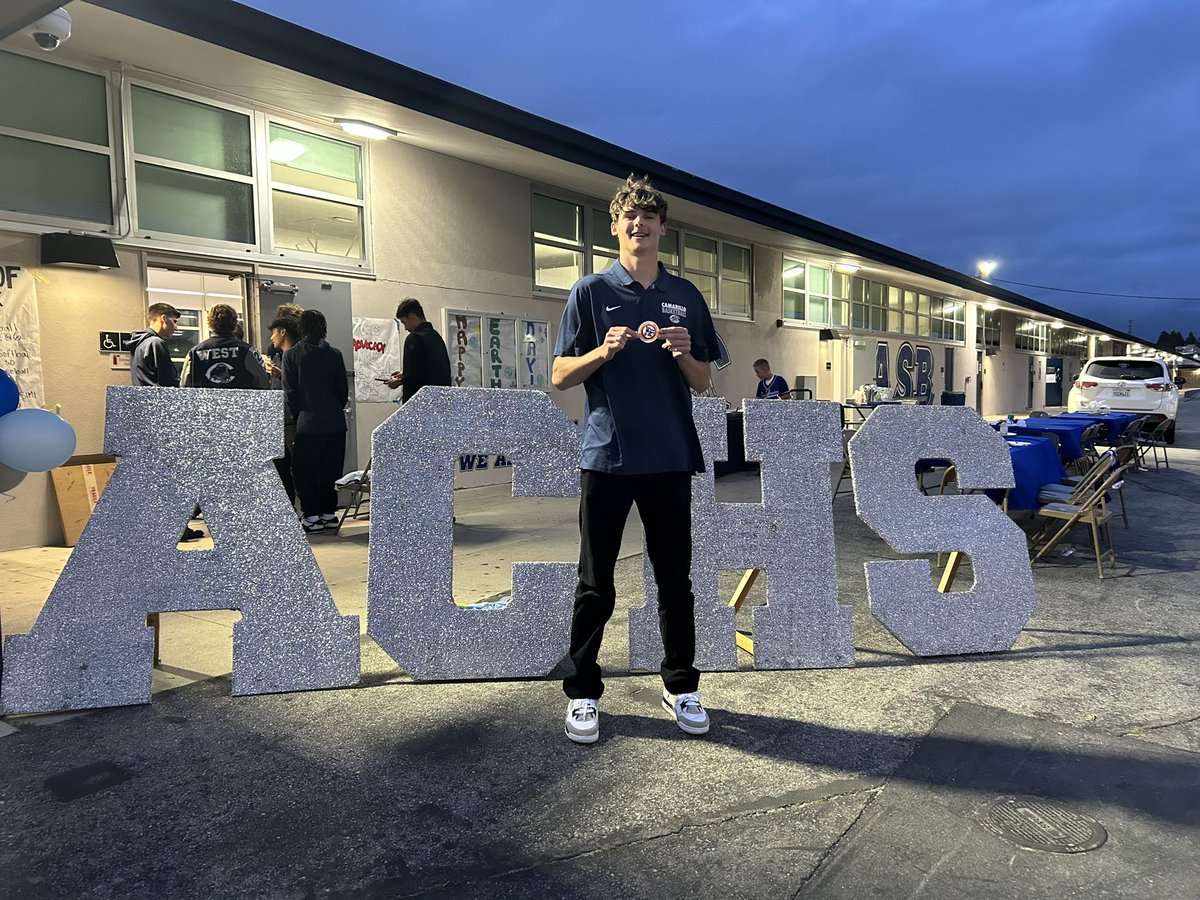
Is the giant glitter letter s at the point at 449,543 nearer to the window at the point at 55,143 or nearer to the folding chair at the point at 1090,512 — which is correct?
the folding chair at the point at 1090,512

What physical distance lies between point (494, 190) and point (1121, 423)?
30.1ft

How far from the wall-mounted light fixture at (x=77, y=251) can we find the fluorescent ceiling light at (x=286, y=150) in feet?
7.21

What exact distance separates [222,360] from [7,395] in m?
3.44

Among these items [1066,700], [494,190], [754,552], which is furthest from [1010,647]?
[494,190]

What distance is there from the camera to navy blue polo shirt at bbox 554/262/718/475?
9.24 feet

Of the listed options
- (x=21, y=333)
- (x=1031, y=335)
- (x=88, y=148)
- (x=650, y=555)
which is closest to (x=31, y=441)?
(x=650, y=555)

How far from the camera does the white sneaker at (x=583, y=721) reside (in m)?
2.89

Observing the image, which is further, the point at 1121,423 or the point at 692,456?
the point at 1121,423

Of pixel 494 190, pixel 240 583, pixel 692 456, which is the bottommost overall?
pixel 240 583

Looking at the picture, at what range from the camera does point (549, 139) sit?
9227 mm

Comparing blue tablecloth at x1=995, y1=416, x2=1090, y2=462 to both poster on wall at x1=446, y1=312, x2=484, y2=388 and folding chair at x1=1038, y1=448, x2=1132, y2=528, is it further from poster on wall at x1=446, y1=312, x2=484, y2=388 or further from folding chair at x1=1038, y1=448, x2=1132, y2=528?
poster on wall at x1=446, y1=312, x2=484, y2=388

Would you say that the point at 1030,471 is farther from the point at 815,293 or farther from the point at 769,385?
the point at 815,293

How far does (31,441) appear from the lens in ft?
9.74

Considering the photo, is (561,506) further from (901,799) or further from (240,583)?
(901,799)
